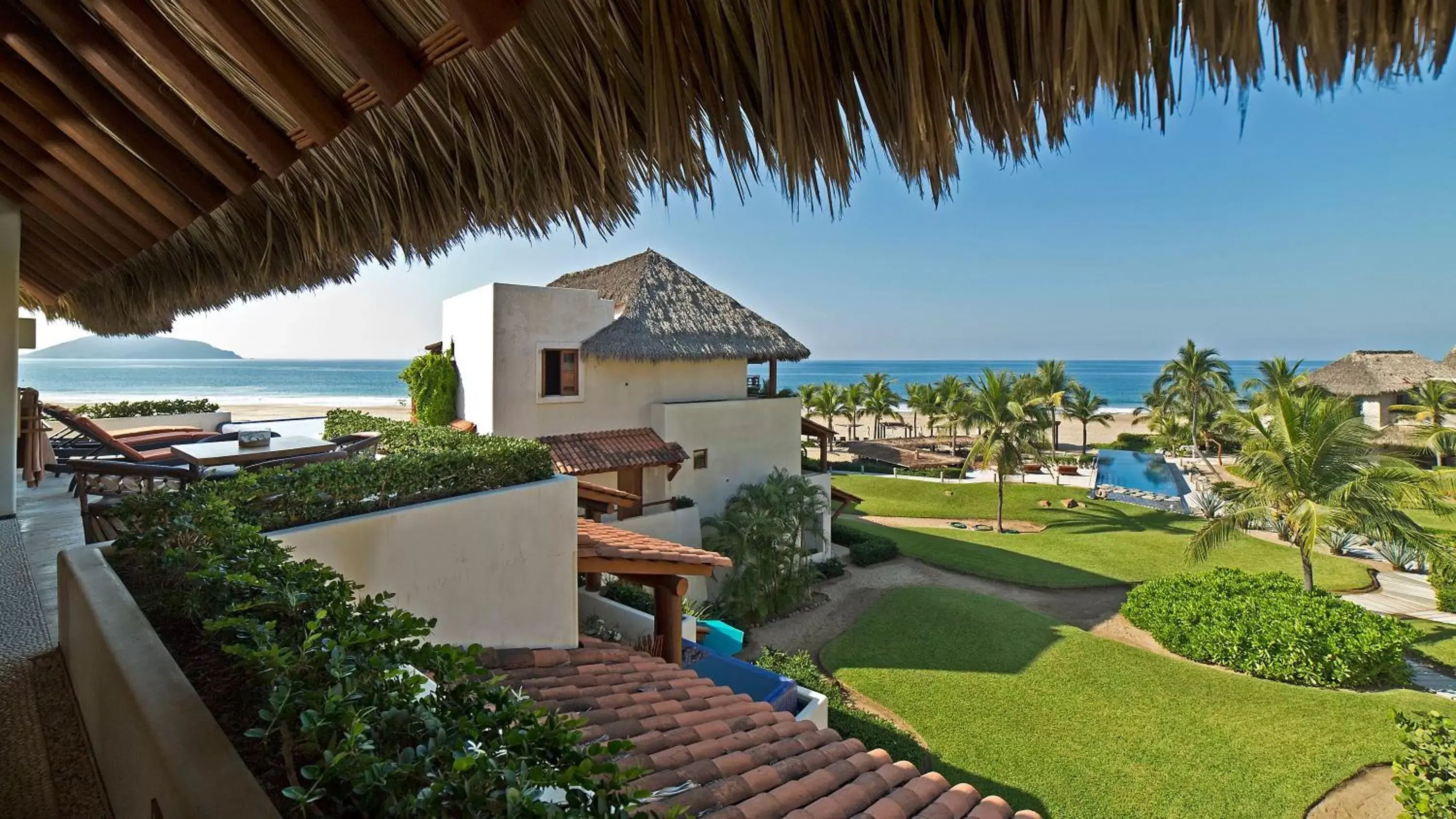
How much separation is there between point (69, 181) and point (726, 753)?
5.45 metres

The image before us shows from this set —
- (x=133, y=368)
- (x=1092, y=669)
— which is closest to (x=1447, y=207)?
(x=1092, y=669)

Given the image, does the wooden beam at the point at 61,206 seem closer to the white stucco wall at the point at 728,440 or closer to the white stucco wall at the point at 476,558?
the white stucco wall at the point at 476,558

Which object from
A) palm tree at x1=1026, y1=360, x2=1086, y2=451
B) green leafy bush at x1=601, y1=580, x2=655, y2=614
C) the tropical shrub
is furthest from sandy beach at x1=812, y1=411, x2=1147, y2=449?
green leafy bush at x1=601, y1=580, x2=655, y2=614

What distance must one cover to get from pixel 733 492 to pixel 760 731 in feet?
35.4

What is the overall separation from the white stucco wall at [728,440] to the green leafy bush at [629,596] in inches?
180

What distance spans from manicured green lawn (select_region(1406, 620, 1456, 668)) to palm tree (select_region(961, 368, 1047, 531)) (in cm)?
1077

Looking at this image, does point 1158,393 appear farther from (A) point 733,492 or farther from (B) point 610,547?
(B) point 610,547

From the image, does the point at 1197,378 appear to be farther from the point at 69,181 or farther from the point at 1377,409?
the point at 69,181

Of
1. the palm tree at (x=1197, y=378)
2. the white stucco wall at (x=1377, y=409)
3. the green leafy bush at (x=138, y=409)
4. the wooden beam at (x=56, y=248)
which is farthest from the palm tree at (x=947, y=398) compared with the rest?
the wooden beam at (x=56, y=248)

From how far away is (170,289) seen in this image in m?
6.04

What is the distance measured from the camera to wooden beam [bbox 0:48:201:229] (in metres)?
2.68

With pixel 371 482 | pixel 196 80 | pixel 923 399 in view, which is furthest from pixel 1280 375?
pixel 196 80

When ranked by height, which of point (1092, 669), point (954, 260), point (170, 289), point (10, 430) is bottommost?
point (1092, 669)

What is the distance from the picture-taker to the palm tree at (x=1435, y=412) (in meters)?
22.4
